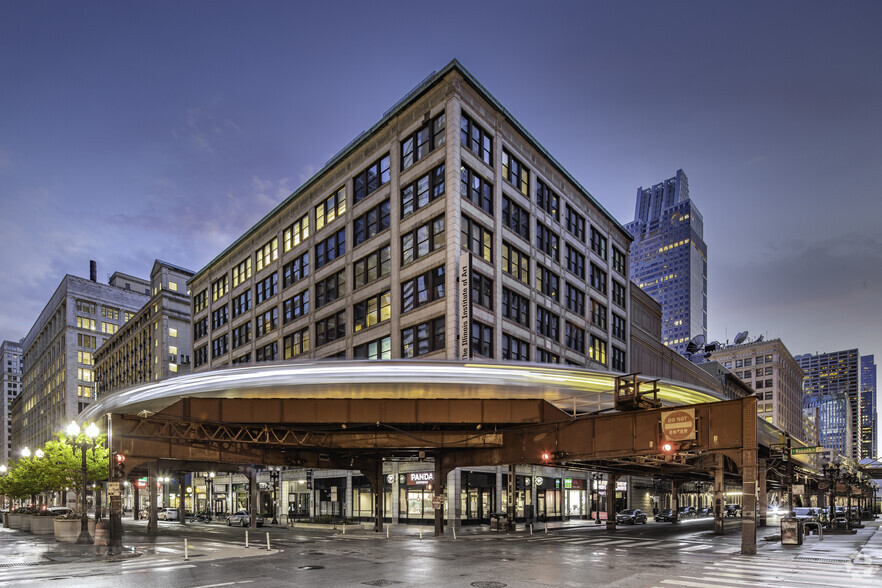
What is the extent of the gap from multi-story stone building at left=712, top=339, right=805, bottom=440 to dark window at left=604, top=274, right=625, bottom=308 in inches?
3841

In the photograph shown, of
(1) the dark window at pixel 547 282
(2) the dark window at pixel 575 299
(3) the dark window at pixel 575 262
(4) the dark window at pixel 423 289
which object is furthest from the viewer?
(3) the dark window at pixel 575 262

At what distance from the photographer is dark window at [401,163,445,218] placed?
45.6 metres

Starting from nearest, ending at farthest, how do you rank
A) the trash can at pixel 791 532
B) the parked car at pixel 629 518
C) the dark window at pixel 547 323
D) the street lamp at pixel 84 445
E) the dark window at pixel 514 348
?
1. the street lamp at pixel 84 445
2. the trash can at pixel 791 532
3. the dark window at pixel 514 348
4. the dark window at pixel 547 323
5. the parked car at pixel 629 518

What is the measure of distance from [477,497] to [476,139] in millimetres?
27356

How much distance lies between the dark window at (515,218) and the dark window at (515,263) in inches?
62.6

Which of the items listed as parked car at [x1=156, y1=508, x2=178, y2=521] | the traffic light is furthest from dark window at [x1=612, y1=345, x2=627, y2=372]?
the traffic light

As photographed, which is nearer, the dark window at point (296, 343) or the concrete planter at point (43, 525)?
the concrete planter at point (43, 525)

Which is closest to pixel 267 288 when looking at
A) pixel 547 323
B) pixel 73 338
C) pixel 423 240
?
pixel 423 240

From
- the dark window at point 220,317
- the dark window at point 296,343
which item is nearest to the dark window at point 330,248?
the dark window at point 296,343

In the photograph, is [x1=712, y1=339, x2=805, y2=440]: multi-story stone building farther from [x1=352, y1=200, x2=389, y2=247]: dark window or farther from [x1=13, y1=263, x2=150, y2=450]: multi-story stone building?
[x1=13, y1=263, x2=150, y2=450]: multi-story stone building

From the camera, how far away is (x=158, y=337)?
9594cm

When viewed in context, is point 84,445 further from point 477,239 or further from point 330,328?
point 477,239

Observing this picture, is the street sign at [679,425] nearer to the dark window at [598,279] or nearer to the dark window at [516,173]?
the dark window at [516,173]

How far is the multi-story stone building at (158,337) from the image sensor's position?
95.1 m
